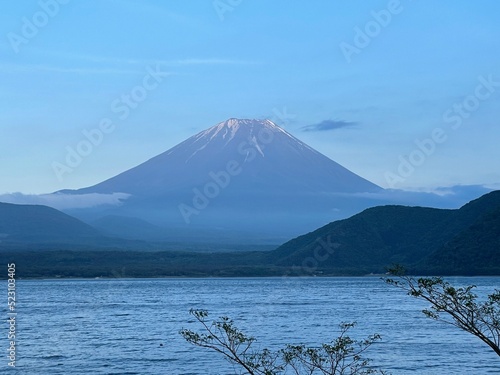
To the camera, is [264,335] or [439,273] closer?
[264,335]

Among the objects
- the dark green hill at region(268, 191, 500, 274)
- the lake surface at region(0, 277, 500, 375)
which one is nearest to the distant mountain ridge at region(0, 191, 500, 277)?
the dark green hill at region(268, 191, 500, 274)

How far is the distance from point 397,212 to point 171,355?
83155 mm

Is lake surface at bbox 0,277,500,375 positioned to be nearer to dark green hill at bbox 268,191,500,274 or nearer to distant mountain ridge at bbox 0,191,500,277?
distant mountain ridge at bbox 0,191,500,277

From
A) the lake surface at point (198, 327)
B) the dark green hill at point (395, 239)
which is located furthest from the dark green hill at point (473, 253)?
the lake surface at point (198, 327)

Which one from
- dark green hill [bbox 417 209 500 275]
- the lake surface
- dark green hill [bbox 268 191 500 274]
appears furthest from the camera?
dark green hill [bbox 268 191 500 274]

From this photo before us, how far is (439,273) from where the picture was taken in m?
89.9

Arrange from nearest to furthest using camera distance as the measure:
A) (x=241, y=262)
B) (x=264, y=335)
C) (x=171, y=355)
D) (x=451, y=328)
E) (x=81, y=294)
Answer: (x=171, y=355) < (x=264, y=335) < (x=451, y=328) < (x=81, y=294) < (x=241, y=262)

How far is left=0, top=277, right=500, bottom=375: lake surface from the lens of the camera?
34344mm

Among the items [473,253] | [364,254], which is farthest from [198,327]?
[364,254]

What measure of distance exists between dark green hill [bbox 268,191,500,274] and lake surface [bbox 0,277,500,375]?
13.0 metres

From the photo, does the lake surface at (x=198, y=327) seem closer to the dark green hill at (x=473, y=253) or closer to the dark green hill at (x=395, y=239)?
A: the dark green hill at (x=473, y=253)

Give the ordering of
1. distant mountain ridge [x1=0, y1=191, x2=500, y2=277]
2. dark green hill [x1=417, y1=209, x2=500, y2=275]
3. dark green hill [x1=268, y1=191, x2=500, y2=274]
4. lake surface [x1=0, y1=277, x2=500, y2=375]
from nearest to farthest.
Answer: lake surface [x1=0, y1=277, x2=500, y2=375]
dark green hill [x1=417, y1=209, x2=500, y2=275]
distant mountain ridge [x1=0, y1=191, x2=500, y2=277]
dark green hill [x1=268, y1=191, x2=500, y2=274]

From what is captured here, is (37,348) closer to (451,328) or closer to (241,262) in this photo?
(451,328)

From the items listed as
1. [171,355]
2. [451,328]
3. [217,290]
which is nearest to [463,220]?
[217,290]
